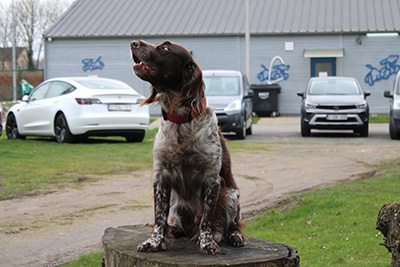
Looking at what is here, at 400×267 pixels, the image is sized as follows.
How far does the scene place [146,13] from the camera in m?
34.9

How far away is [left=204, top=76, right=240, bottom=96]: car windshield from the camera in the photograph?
1848cm

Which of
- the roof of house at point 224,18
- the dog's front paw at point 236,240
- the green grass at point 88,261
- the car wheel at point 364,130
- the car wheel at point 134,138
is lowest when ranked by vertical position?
the car wheel at point 364,130

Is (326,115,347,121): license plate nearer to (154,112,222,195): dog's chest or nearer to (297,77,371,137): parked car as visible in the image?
(297,77,371,137): parked car

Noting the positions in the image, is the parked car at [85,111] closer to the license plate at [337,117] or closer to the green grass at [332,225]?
the license plate at [337,117]

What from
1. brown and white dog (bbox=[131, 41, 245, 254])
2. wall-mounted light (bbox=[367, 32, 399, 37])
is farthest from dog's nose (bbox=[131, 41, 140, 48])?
wall-mounted light (bbox=[367, 32, 399, 37])

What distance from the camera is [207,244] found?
12.4ft

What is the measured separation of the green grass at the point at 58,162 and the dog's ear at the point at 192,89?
4.77 m

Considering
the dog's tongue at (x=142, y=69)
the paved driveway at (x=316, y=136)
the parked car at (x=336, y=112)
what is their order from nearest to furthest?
the dog's tongue at (x=142, y=69), the paved driveway at (x=316, y=136), the parked car at (x=336, y=112)

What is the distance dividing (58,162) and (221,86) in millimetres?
8025

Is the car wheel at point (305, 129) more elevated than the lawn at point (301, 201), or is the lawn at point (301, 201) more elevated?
the lawn at point (301, 201)

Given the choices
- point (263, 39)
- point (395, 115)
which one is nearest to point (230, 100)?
point (395, 115)

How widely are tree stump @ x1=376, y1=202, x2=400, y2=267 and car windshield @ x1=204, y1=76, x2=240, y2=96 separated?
1370cm

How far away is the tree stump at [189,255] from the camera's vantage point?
3553 millimetres

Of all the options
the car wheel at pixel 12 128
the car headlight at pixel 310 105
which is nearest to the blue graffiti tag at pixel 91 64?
the car wheel at pixel 12 128
